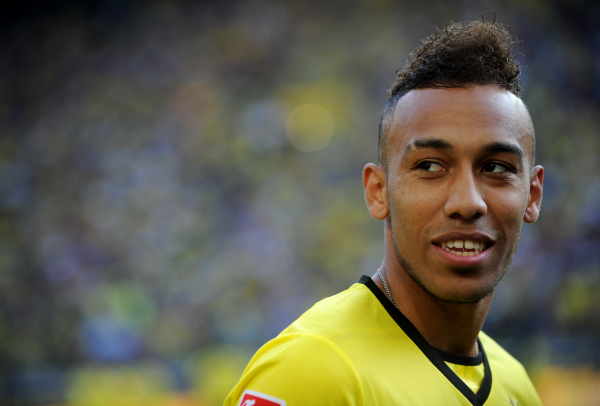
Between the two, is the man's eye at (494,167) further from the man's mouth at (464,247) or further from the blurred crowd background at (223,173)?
the blurred crowd background at (223,173)

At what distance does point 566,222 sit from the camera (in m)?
5.30

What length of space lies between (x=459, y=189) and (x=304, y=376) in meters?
0.46

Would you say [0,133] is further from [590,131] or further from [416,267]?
[590,131]

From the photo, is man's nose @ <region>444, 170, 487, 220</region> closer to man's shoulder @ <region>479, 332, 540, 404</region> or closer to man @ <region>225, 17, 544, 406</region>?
man @ <region>225, 17, 544, 406</region>

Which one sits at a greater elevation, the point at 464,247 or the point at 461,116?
the point at 461,116

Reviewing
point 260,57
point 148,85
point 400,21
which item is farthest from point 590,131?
point 148,85

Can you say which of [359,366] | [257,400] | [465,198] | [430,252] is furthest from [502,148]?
[257,400]

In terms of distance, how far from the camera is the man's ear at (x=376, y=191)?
112 centimetres

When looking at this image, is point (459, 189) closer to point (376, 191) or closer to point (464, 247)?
point (464, 247)

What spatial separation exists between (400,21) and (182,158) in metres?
3.03

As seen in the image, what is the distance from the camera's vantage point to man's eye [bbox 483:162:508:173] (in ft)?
3.31

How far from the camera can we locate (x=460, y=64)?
3.48ft

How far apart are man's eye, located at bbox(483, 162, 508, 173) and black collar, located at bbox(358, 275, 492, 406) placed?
1.15 ft

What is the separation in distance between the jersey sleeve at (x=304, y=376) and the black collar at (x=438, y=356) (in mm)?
200
